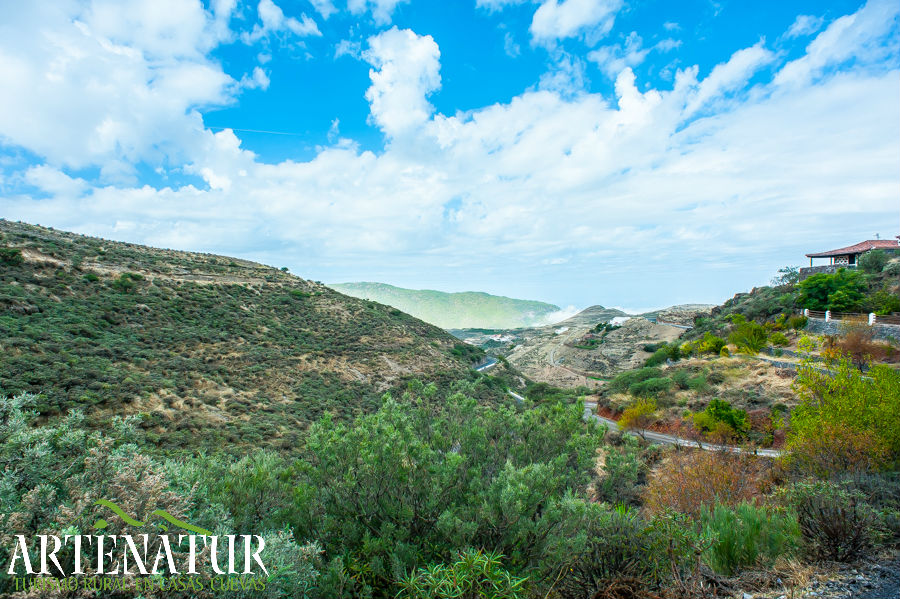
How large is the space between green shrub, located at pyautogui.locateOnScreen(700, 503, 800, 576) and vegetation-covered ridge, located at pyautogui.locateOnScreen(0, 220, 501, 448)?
7707 mm

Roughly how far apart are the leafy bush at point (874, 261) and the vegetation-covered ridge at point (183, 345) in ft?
146

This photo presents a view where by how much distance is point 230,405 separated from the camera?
1842 cm

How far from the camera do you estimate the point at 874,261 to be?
4081 cm

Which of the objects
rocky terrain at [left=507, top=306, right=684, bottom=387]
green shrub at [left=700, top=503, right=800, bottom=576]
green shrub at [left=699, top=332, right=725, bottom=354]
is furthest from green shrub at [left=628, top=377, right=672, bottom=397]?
green shrub at [left=700, top=503, right=800, bottom=576]

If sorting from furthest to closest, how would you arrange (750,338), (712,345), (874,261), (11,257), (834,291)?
(874,261)
(712,345)
(834,291)
(750,338)
(11,257)

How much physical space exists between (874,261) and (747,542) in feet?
185

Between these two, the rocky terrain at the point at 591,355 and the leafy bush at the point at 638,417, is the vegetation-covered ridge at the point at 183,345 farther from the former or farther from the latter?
the rocky terrain at the point at 591,355

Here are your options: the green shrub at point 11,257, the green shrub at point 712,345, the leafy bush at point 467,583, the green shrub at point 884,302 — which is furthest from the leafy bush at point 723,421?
the green shrub at point 11,257

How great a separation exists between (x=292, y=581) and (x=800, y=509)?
642 cm

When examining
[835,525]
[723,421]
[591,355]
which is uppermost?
[835,525]

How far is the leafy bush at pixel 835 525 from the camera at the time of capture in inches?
174

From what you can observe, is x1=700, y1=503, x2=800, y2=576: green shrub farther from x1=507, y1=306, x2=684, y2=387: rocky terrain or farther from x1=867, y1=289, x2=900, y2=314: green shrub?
x1=507, y1=306, x2=684, y2=387: rocky terrain

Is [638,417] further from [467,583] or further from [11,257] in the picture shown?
[11,257]

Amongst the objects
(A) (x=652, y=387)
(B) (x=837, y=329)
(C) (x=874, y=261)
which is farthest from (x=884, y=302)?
(C) (x=874, y=261)
